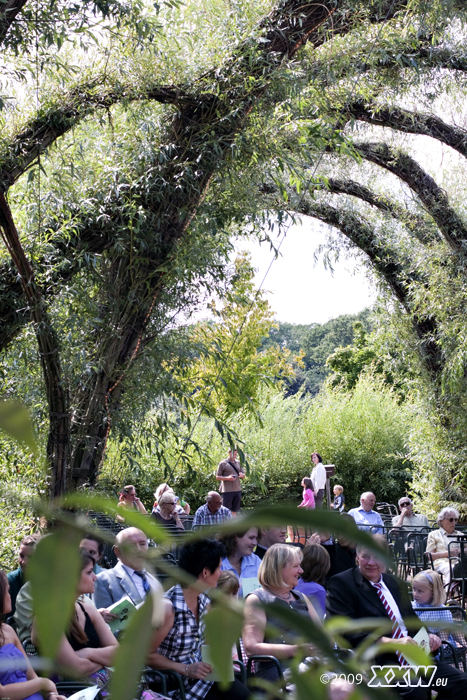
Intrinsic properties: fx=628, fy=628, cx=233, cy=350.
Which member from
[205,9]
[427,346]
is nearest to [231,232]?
[205,9]

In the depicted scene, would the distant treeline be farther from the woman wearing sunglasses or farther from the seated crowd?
the seated crowd

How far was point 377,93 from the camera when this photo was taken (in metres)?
6.25

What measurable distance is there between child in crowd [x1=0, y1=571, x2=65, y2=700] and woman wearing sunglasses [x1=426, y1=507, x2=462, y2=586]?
4.77 m

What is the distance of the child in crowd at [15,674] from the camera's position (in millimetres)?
318

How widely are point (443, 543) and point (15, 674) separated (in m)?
5.75

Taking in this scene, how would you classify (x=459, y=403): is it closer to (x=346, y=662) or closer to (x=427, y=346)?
(x=427, y=346)

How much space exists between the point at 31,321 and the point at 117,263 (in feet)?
2.65

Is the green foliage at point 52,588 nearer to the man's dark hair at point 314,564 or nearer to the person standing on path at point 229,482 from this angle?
the man's dark hair at point 314,564

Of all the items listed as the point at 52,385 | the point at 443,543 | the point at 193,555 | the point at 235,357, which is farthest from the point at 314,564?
the point at 235,357

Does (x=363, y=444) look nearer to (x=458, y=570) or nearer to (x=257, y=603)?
(x=458, y=570)

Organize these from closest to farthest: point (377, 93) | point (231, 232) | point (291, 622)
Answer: point (291, 622) < point (231, 232) < point (377, 93)

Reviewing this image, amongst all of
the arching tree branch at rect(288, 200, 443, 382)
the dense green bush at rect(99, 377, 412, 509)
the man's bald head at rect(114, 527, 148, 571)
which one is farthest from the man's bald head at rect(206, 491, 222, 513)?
the dense green bush at rect(99, 377, 412, 509)

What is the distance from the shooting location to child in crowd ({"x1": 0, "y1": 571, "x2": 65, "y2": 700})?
32cm

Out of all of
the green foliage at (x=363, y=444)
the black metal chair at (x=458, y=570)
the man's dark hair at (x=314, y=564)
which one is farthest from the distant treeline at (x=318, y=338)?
the man's dark hair at (x=314, y=564)
